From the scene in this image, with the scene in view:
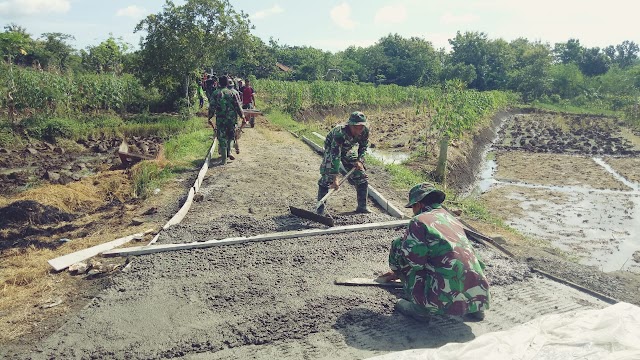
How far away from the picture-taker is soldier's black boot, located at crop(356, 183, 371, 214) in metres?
6.51

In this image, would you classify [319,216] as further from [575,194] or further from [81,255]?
[575,194]

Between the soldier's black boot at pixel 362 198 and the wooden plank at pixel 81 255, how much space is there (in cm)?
330

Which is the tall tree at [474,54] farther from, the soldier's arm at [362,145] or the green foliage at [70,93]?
the soldier's arm at [362,145]

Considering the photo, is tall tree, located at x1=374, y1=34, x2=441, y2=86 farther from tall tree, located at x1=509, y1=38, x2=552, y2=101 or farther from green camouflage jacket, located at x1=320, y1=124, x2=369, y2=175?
green camouflage jacket, located at x1=320, y1=124, x2=369, y2=175

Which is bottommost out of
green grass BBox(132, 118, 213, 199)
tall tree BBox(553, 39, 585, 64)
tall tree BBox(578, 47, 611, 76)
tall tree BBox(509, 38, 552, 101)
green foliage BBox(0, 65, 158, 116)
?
green grass BBox(132, 118, 213, 199)

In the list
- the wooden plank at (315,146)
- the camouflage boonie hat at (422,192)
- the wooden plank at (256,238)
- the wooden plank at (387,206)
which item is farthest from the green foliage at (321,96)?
the camouflage boonie hat at (422,192)

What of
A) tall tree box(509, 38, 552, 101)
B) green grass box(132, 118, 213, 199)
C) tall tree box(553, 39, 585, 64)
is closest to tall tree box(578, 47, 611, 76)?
tall tree box(553, 39, 585, 64)

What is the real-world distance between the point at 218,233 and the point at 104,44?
2603 centimetres

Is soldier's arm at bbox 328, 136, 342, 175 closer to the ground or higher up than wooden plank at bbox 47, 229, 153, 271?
higher up

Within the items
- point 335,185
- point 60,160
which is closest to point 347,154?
point 335,185

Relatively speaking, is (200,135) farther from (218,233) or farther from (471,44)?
(471,44)

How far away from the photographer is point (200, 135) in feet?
40.8

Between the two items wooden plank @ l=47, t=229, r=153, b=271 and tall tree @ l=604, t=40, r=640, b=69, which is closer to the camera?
wooden plank @ l=47, t=229, r=153, b=271

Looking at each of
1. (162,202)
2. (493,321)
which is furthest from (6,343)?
(493,321)
